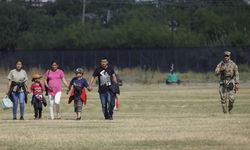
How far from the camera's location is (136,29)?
8838 centimetres

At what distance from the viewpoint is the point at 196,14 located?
96.1m

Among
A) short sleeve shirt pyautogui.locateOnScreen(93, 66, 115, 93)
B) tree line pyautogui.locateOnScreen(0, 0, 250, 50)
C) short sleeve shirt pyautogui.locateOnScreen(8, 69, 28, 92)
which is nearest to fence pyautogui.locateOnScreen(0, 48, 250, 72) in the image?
tree line pyautogui.locateOnScreen(0, 0, 250, 50)

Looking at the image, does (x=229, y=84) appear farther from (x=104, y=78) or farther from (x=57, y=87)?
(x=57, y=87)

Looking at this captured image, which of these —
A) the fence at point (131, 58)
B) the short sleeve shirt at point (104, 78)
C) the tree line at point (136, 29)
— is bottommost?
the fence at point (131, 58)

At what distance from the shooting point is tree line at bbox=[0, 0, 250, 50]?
285 feet

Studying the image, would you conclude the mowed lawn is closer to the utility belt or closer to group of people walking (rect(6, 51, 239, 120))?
group of people walking (rect(6, 51, 239, 120))

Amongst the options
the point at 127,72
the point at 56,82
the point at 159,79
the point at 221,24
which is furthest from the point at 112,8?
the point at 56,82

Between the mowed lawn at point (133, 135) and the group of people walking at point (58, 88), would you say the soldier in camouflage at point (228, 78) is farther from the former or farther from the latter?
the mowed lawn at point (133, 135)

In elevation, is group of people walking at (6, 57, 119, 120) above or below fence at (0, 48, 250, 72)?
above

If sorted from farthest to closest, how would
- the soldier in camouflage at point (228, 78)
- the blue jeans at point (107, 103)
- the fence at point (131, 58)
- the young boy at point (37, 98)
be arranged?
1. the fence at point (131, 58)
2. the young boy at point (37, 98)
3. the soldier in camouflage at point (228, 78)
4. the blue jeans at point (107, 103)

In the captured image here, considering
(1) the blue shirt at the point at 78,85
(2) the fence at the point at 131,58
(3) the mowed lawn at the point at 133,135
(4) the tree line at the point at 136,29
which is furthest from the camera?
(4) the tree line at the point at 136,29

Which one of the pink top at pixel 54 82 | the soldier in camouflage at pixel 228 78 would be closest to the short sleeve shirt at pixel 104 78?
the pink top at pixel 54 82

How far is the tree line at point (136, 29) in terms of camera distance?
86750 millimetres

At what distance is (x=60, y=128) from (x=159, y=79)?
4481 cm
